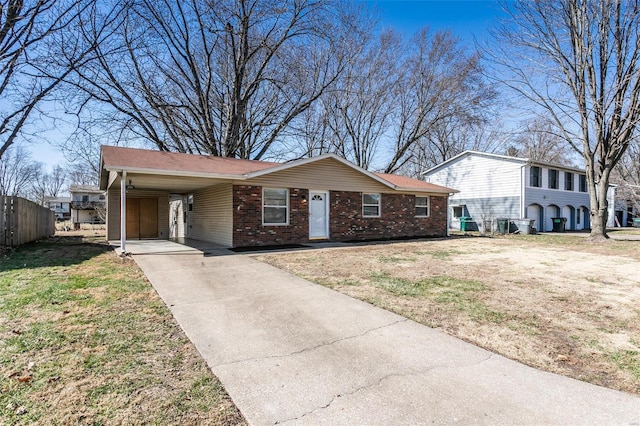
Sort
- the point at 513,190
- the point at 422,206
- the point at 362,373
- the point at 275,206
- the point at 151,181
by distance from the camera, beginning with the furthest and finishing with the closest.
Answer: the point at 513,190, the point at 422,206, the point at 275,206, the point at 151,181, the point at 362,373

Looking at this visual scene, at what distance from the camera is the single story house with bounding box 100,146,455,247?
11.1m

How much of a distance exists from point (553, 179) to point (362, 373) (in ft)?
86.4

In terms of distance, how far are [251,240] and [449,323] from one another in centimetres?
862

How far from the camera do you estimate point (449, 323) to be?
13.5ft

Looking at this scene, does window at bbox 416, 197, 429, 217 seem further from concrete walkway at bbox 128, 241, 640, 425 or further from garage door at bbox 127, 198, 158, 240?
garage door at bbox 127, 198, 158, 240

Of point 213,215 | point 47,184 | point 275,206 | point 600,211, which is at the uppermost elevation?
point 47,184

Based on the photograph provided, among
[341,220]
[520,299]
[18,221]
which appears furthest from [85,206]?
[520,299]

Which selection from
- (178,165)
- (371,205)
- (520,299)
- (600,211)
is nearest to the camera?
(520,299)

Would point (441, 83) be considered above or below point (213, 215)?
above

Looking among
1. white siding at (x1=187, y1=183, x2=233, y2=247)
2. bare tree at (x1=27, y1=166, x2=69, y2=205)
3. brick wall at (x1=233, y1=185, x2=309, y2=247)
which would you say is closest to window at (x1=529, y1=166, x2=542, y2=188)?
brick wall at (x1=233, y1=185, x2=309, y2=247)

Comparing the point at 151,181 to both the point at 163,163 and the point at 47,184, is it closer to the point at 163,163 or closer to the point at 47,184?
the point at 163,163

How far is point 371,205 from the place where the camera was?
14914 millimetres

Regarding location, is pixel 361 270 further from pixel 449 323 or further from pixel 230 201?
pixel 230 201

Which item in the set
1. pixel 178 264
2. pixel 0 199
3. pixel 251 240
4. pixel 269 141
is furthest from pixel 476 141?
pixel 0 199
